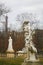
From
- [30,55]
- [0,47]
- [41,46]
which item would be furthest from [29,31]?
[41,46]

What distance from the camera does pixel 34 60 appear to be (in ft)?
63.8

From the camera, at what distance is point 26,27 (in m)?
18.5

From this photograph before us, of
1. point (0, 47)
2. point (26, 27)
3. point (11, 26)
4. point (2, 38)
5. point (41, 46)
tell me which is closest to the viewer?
point (26, 27)

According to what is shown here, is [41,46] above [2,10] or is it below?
below

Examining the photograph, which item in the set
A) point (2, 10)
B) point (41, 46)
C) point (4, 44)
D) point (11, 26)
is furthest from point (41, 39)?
point (2, 10)

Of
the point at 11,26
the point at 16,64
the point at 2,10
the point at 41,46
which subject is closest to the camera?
the point at 16,64

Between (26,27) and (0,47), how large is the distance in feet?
115

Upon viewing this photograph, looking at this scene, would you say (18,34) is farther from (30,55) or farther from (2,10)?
(30,55)

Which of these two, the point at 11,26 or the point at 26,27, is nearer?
the point at 26,27

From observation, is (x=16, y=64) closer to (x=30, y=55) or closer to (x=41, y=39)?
(x=30, y=55)

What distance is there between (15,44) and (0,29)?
5.91m

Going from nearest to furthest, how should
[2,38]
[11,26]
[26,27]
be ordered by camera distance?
1. [26,27]
2. [2,38]
3. [11,26]

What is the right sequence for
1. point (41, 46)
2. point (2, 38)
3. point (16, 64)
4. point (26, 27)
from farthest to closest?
point (41, 46)
point (2, 38)
point (16, 64)
point (26, 27)

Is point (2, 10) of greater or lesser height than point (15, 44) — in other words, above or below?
above
